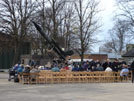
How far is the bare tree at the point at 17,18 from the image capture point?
100ft

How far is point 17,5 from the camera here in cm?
3152

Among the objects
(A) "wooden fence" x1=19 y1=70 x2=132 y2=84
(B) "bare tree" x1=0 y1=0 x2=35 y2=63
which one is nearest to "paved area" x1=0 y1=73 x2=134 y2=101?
(A) "wooden fence" x1=19 y1=70 x2=132 y2=84

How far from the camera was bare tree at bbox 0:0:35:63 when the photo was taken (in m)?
30.5

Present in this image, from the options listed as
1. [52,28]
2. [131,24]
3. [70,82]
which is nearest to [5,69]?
[52,28]

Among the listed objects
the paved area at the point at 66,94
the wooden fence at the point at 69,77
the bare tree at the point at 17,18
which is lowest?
the paved area at the point at 66,94

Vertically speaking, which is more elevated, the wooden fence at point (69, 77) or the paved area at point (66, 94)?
the wooden fence at point (69, 77)

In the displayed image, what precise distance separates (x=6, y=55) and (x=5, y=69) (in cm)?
239

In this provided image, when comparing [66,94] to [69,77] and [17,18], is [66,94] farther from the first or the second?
[17,18]

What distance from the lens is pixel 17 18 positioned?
104 feet

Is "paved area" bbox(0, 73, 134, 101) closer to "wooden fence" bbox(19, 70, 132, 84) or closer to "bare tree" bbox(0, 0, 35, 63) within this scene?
"wooden fence" bbox(19, 70, 132, 84)

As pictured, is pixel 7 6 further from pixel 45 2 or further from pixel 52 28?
pixel 52 28

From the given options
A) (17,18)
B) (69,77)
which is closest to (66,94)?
(69,77)

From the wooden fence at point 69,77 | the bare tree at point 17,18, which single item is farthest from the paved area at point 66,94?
the bare tree at point 17,18

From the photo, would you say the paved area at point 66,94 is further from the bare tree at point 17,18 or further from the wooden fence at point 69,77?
the bare tree at point 17,18
